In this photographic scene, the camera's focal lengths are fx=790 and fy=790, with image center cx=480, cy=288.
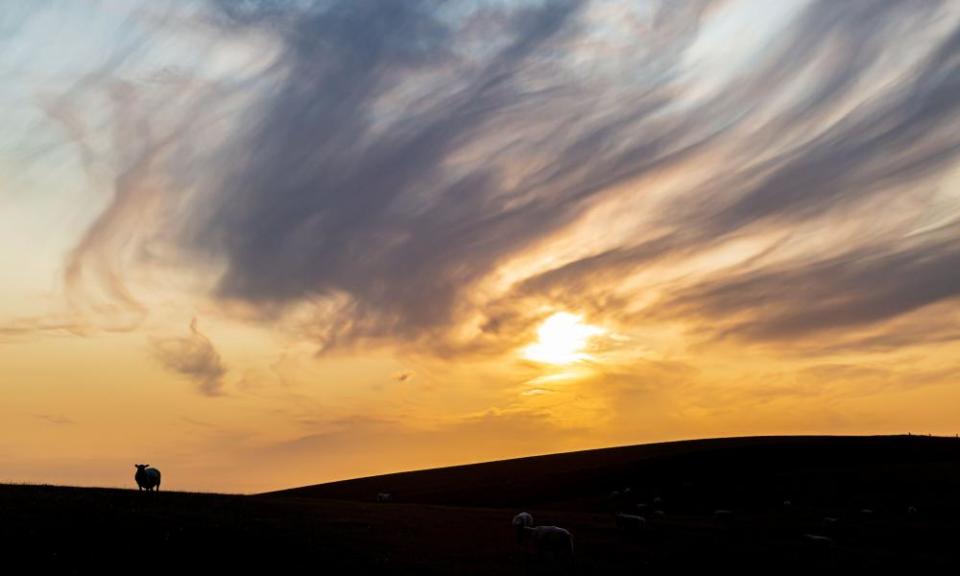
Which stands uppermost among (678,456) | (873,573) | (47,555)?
(678,456)

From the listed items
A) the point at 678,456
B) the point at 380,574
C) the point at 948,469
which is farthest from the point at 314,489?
the point at 380,574

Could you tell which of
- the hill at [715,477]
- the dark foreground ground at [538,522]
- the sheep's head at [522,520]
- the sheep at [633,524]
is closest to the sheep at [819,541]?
the dark foreground ground at [538,522]

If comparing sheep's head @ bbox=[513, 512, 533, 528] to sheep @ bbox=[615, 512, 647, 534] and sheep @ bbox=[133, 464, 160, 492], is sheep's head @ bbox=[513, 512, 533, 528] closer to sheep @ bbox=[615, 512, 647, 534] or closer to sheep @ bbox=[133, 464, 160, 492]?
sheep @ bbox=[615, 512, 647, 534]

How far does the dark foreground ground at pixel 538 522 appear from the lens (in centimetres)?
3008

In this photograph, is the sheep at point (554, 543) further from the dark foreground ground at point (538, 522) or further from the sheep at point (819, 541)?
the sheep at point (819, 541)

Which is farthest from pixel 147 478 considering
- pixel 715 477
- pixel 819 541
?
pixel 715 477

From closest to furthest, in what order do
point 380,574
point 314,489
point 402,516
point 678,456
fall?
point 380,574
point 402,516
point 678,456
point 314,489

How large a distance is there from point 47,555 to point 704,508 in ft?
176

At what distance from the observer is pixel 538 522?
47969 millimetres

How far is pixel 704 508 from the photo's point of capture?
221 feet

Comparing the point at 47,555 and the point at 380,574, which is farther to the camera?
the point at 380,574

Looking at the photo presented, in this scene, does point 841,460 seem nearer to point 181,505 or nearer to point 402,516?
point 402,516

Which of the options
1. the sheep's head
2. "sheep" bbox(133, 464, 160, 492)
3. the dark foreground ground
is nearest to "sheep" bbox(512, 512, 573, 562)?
the dark foreground ground

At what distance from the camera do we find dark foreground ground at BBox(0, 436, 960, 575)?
98.7 feet
